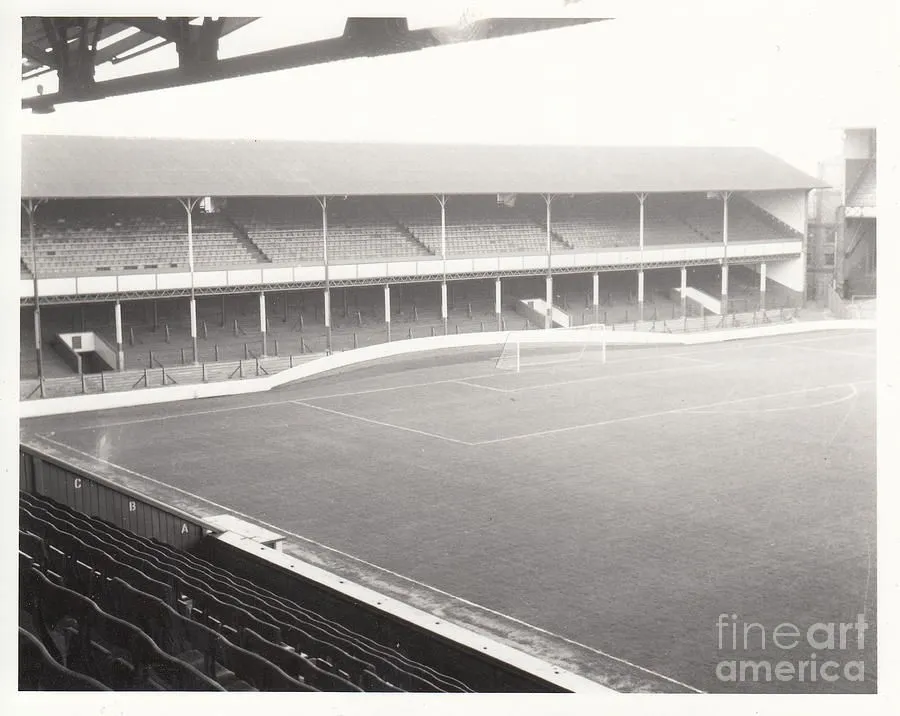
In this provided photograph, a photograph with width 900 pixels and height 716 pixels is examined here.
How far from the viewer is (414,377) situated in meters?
36.3

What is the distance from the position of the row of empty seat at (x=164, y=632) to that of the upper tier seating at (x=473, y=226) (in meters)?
34.4

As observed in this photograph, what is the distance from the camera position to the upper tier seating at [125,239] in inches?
1438

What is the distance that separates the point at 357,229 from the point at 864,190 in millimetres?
28351

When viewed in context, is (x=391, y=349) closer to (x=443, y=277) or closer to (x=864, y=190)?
(x=443, y=277)

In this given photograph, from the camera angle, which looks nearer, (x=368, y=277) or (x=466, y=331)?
(x=368, y=277)

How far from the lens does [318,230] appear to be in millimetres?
43500

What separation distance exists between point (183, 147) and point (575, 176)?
17383 mm

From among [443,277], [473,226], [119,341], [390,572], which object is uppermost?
[473,226]

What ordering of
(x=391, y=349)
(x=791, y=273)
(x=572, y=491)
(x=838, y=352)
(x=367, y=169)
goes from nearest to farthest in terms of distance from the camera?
(x=572, y=491)
(x=391, y=349)
(x=838, y=352)
(x=367, y=169)
(x=791, y=273)

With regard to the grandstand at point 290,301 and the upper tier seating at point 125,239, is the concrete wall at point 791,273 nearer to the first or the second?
the grandstand at point 290,301

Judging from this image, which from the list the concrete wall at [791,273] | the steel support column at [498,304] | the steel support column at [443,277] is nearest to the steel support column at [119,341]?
the steel support column at [443,277]

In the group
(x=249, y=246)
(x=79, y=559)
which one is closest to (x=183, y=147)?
(x=249, y=246)

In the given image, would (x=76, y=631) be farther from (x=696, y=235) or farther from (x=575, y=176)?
(x=696, y=235)

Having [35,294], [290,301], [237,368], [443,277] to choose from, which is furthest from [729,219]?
[35,294]
